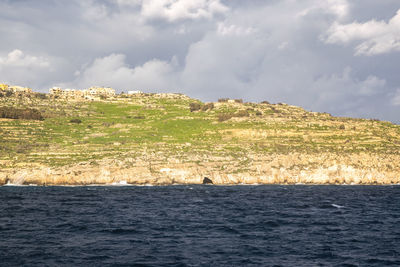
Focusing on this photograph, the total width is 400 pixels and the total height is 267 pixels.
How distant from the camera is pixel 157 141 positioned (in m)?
95.6

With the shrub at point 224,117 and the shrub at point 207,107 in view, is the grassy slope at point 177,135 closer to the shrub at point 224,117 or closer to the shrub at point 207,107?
the shrub at point 224,117

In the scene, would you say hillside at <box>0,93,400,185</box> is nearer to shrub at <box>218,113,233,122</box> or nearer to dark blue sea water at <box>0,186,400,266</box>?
shrub at <box>218,113,233,122</box>

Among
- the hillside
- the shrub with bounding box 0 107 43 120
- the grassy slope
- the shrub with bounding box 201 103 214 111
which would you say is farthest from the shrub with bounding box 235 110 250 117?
the shrub with bounding box 0 107 43 120

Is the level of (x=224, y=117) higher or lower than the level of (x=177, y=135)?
higher

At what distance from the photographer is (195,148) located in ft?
294

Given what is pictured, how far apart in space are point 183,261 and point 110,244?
646cm

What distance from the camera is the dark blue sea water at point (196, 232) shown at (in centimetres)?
2067

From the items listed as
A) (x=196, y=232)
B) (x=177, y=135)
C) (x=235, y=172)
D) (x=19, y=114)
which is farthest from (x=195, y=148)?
(x=196, y=232)

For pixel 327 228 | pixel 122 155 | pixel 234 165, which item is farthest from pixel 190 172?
pixel 327 228

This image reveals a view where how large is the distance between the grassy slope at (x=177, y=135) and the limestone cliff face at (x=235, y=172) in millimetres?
3556

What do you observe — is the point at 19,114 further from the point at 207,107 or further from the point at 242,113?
the point at 242,113

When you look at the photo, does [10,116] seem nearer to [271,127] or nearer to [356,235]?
[271,127]

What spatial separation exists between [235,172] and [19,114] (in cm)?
6983

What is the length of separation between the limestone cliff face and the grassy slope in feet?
11.7
